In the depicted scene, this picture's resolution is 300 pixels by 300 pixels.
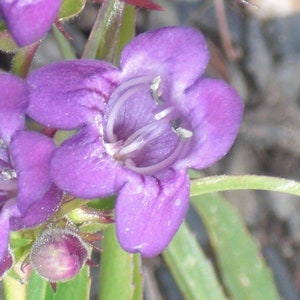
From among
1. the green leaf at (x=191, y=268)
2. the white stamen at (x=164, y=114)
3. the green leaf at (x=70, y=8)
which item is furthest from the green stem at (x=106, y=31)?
the green leaf at (x=191, y=268)

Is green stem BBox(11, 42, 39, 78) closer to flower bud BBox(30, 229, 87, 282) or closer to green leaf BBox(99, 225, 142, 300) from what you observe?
flower bud BBox(30, 229, 87, 282)

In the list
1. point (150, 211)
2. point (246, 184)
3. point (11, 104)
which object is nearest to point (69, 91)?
point (11, 104)

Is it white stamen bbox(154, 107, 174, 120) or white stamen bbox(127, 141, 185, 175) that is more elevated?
white stamen bbox(154, 107, 174, 120)

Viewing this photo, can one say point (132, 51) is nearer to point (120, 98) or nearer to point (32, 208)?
point (120, 98)

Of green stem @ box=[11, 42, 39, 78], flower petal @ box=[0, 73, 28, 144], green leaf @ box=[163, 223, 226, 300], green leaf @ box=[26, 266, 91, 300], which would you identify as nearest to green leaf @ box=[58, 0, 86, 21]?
green stem @ box=[11, 42, 39, 78]

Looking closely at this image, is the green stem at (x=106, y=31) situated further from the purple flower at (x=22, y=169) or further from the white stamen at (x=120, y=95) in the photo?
the purple flower at (x=22, y=169)

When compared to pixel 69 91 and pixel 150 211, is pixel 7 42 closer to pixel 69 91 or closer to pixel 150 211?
pixel 69 91

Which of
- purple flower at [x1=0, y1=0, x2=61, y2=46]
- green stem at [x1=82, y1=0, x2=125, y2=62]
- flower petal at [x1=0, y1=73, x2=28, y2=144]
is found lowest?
green stem at [x1=82, y1=0, x2=125, y2=62]
